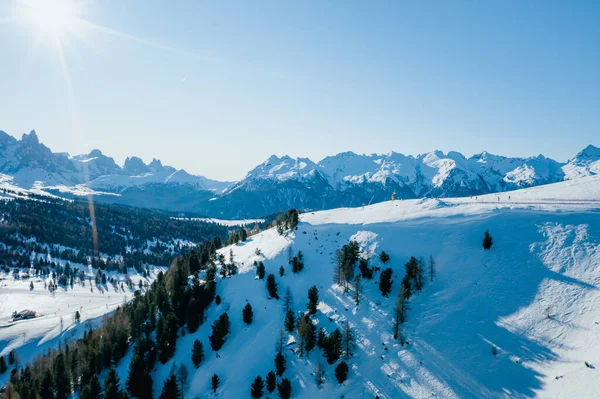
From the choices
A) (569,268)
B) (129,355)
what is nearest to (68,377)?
(129,355)

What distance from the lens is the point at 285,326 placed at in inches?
3093

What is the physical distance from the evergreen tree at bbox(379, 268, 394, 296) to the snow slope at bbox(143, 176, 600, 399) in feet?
5.67

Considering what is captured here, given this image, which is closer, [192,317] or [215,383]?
[215,383]

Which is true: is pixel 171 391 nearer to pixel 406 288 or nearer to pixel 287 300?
pixel 287 300

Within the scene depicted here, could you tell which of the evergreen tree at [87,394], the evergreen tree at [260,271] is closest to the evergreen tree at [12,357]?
the evergreen tree at [87,394]

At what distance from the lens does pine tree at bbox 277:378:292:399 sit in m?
61.8

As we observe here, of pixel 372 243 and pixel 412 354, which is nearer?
pixel 412 354

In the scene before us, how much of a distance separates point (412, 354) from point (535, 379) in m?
18.9

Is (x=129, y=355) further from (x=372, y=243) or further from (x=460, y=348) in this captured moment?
(x=460, y=348)

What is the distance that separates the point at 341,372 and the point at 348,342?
699 cm

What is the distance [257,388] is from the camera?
209 feet

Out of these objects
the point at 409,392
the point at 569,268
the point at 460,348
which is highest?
the point at 569,268

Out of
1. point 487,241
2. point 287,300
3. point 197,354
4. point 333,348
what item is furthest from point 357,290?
point 197,354

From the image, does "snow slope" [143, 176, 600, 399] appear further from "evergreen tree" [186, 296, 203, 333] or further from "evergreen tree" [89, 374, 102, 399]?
"evergreen tree" [89, 374, 102, 399]
